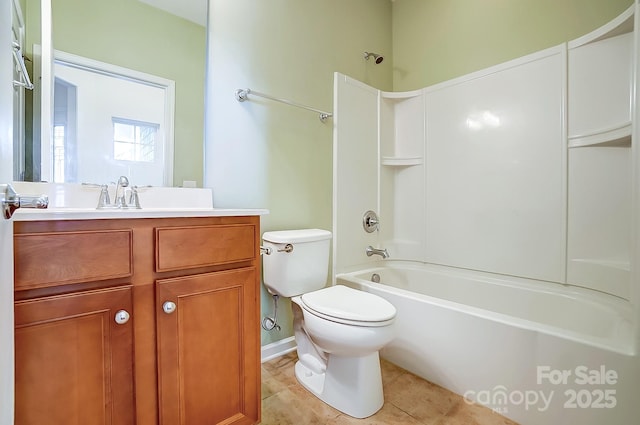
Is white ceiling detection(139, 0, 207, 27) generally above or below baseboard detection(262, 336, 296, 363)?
above

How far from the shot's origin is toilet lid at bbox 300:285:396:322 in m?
1.24

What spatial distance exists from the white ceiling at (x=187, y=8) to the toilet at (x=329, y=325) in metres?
1.18

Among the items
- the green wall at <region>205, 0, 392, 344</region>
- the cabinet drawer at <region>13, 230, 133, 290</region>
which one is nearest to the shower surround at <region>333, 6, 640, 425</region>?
the green wall at <region>205, 0, 392, 344</region>

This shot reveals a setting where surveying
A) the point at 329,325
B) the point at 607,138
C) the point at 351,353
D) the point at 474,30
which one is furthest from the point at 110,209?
the point at 474,30

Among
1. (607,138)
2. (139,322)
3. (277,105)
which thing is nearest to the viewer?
(139,322)

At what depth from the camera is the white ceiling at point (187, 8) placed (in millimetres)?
1466

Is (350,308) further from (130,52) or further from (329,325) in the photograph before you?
(130,52)

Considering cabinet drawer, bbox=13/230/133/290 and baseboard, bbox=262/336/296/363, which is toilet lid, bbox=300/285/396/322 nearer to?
baseboard, bbox=262/336/296/363

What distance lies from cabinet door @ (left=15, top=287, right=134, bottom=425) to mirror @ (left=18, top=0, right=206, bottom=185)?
683 millimetres

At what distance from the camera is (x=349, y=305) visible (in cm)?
136

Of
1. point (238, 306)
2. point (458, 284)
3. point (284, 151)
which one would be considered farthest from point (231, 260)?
point (458, 284)

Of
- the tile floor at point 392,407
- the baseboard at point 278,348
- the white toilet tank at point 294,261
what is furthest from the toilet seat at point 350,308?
the baseboard at point 278,348

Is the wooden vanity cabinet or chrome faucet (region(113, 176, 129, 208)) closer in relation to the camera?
the wooden vanity cabinet

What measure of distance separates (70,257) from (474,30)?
258cm
